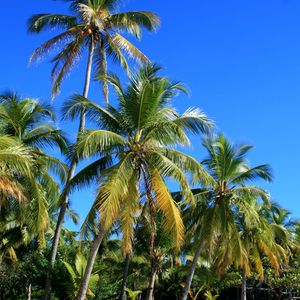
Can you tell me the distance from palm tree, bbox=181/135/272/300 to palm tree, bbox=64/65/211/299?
13.4 ft

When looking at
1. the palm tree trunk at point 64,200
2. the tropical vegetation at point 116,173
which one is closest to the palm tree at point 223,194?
the tropical vegetation at point 116,173

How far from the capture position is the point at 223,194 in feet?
70.8

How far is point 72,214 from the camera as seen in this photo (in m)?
37.5

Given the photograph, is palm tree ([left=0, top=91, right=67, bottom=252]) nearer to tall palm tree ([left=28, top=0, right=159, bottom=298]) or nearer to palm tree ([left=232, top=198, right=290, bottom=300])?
tall palm tree ([left=28, top=0, right=159, bottom=298])

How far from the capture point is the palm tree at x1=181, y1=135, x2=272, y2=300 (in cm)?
2069

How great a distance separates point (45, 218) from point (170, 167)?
16.6 feet

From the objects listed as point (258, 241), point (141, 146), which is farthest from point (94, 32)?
point (258, 241)

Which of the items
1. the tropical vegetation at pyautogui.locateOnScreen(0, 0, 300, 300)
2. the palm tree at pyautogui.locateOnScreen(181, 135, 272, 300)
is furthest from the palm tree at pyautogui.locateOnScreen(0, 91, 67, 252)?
the palm tree at pyautogui.locateOnScreen(181, 135, 272, 300)

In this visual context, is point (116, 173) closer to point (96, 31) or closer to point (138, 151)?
point (138, 151)

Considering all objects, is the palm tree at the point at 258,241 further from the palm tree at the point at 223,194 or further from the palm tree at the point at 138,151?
the palm tree at the point at 138,151

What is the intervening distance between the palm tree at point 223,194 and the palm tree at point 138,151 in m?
4.09

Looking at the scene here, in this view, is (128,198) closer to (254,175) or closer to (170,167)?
(170,167)

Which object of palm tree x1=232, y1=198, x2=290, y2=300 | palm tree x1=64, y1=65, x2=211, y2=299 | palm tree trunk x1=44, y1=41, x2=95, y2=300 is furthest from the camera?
palm tree x1=232, y1=198, x2=290, y2=300

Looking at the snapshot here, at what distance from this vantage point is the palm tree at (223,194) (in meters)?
20.7
